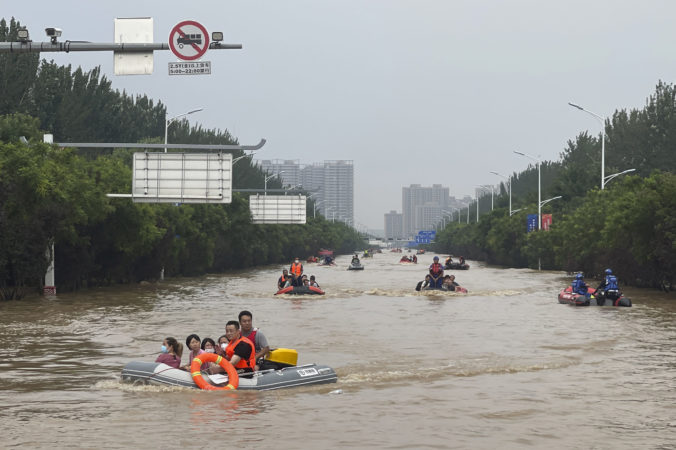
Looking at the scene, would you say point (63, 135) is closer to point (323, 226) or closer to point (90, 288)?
point (90, 288)

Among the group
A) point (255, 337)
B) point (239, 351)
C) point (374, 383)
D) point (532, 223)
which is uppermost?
point (532, 223)

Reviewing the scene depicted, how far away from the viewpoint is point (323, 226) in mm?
152625

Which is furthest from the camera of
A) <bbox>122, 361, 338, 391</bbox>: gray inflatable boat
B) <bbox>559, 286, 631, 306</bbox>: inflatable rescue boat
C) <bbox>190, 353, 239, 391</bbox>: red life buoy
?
<bbox>559, 286, 631, 306</bbox>: inflatable rescue boat

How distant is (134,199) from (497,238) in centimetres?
6141

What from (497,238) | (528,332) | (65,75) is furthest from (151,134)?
(528,332)

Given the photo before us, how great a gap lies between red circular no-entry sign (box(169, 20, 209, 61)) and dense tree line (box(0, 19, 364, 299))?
2130 cm

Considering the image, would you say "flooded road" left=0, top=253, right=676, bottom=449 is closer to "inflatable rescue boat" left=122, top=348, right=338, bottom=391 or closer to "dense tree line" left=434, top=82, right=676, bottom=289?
"inflatable rescue boat" left=122, top=348, right=338, bottom=391

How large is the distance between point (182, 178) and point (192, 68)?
2466 cm

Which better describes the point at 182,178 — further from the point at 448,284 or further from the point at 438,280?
the point at 448,284

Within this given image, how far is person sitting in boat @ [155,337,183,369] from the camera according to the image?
16.6 meters

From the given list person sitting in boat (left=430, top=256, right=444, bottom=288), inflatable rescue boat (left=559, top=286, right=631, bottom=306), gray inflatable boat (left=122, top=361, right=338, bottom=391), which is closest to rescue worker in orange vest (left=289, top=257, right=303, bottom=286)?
person sitting in boat (left=430, top=256, right=444, bottom=288)

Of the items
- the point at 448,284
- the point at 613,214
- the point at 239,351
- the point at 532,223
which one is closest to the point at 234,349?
the point at 239,351

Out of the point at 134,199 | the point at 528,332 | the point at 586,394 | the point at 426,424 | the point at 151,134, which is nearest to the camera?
the point at 426,424

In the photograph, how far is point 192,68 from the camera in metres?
16.5
